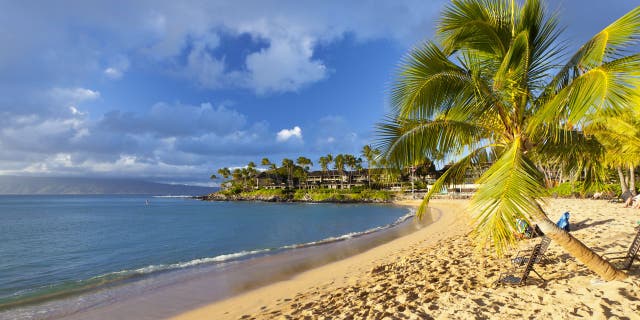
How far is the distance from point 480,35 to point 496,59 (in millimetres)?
495

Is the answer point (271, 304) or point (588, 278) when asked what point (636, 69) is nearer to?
point (588, 278)

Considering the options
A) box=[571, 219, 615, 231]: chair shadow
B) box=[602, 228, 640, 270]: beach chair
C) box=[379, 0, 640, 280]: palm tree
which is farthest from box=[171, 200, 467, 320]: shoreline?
box=[571, 219, 615, 231]: chair shadow

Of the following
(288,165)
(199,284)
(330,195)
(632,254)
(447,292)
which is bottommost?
(199,284)

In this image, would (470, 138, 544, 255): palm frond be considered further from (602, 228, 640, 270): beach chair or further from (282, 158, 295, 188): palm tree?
(282, 158, 295, 188): palm tree

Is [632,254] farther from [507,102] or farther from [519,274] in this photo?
[507,102]

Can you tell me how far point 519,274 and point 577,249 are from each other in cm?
229

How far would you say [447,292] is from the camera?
6.07 metres

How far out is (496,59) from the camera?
5129 mm

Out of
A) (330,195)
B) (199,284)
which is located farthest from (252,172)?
(199,284)

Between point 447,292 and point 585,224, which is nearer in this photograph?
point 447,292

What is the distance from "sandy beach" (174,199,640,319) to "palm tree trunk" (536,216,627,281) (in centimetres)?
17

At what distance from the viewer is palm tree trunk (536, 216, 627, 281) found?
179 inches

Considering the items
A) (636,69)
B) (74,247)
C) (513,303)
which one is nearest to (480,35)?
(636,69)

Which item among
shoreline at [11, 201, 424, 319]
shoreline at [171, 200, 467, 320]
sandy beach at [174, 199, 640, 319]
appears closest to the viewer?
sandy beach at [174, 199, 640, 319]
